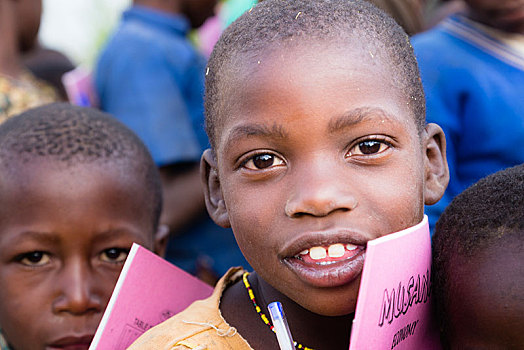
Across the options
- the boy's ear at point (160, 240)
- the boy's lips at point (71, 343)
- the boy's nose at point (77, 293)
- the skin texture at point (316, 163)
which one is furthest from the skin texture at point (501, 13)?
the boy's lips at point (71, 343)

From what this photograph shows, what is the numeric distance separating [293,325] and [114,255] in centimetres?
77

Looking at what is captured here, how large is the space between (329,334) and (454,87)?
133 centimetres

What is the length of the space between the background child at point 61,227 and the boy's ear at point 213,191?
1.44 feet

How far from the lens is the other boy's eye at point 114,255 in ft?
7.25

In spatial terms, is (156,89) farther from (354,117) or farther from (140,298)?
(354,117)

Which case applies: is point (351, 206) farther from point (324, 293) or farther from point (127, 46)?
point (127, 46)

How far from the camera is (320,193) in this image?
141 centimetres

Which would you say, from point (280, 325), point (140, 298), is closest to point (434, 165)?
point (280, 325)

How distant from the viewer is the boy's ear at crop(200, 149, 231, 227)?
1837 mm

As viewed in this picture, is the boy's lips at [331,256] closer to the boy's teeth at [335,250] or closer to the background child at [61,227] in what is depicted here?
the boy's teeth at [335,250]

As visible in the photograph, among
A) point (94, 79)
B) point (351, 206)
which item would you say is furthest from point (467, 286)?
point (94, 79)

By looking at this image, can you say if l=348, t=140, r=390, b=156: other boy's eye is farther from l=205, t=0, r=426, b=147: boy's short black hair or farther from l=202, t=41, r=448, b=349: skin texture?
l=205, t=0, r=426, b=147: boy's short black hair

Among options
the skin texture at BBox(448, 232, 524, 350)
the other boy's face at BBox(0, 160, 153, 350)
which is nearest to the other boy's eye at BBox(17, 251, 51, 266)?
the other boy's face at BBox(0, 160, 153, 350)

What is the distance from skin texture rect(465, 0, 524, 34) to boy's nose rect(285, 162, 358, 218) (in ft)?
5.01
